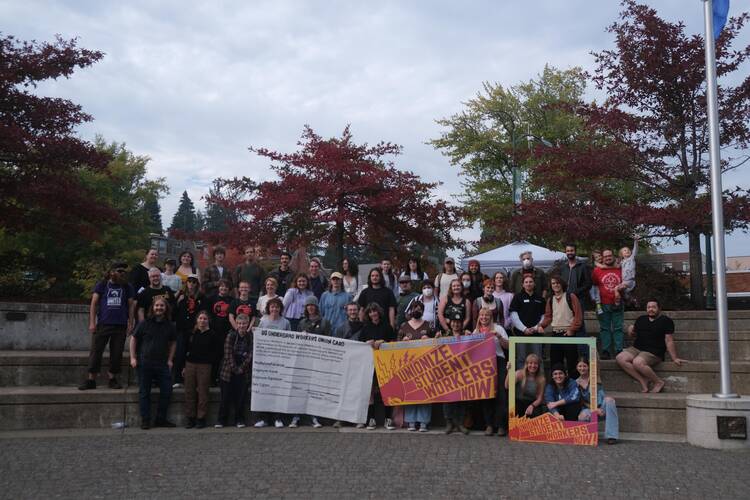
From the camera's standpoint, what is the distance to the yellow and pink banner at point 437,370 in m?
9.20

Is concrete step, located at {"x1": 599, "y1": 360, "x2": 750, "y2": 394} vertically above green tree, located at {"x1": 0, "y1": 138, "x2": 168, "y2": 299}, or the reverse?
green tree, located at {"x1": 0, "y1": 138, "x2": 168, "y2": 299}

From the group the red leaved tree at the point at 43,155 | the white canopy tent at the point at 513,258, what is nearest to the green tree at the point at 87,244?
the red leaved tree at the point at 43,155

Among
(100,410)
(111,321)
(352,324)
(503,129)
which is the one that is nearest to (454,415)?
(352,324)

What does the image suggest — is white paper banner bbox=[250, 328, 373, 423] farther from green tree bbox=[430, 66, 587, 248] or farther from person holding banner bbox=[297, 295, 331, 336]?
green tree bbox=[430, 66, 587, 248]

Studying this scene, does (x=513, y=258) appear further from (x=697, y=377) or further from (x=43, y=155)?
(x=43, y=155)

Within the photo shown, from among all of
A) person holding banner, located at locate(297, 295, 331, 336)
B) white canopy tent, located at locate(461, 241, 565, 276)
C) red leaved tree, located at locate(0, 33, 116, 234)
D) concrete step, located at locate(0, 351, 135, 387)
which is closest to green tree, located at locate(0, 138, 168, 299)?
red leaved tree, located at locate(0, 33, 116, 234)

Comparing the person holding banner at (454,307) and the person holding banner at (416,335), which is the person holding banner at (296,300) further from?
the person holding banner at (454,307)

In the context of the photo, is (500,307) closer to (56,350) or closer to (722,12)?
(722,12)

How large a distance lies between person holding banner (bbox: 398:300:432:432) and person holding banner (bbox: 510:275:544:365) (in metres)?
1.29

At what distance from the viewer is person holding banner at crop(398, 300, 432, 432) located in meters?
9.44

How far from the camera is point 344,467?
7039 millimetres

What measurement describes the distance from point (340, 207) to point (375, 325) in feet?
20.5

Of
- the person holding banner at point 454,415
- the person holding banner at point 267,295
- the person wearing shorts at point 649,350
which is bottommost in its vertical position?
the person holding banner at point 454,415

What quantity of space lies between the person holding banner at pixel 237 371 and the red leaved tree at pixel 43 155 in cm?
546
